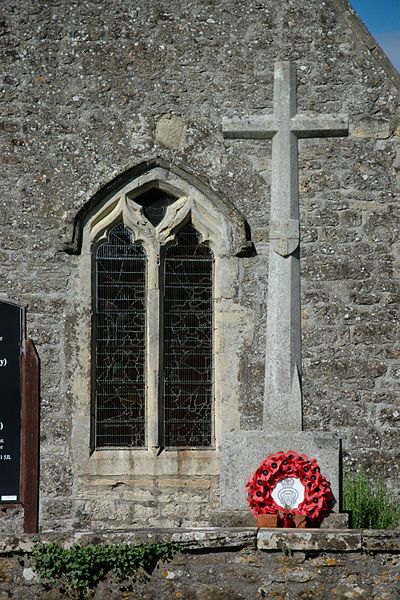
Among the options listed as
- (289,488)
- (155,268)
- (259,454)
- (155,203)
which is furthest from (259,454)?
(155,203)

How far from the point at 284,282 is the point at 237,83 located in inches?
124

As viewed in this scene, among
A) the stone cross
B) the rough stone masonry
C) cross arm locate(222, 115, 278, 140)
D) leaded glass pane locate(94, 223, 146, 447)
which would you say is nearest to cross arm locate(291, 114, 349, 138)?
the stone cross

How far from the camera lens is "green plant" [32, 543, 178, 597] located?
7.20 metres

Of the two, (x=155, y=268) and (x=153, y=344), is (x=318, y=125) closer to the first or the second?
(x=155, y=268)

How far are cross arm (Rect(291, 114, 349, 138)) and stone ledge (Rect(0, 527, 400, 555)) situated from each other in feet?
9.70

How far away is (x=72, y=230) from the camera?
1102cm

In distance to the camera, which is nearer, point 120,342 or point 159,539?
point 159,539

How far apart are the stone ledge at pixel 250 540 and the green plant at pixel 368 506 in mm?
2263

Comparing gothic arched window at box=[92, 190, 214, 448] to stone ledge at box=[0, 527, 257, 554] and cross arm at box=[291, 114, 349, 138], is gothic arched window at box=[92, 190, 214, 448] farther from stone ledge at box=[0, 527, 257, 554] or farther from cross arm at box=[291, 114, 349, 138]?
stone ledge at box=[0, 527, 257, 554]

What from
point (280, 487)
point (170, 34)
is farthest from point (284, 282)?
point (170, 34)

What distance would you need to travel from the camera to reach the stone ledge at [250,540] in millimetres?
7258

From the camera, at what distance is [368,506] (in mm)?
9883

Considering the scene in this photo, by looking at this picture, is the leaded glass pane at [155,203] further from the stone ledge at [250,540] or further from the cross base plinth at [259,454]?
the stone ledge at [250,540]

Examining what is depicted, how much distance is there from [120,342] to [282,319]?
9.37 feet
